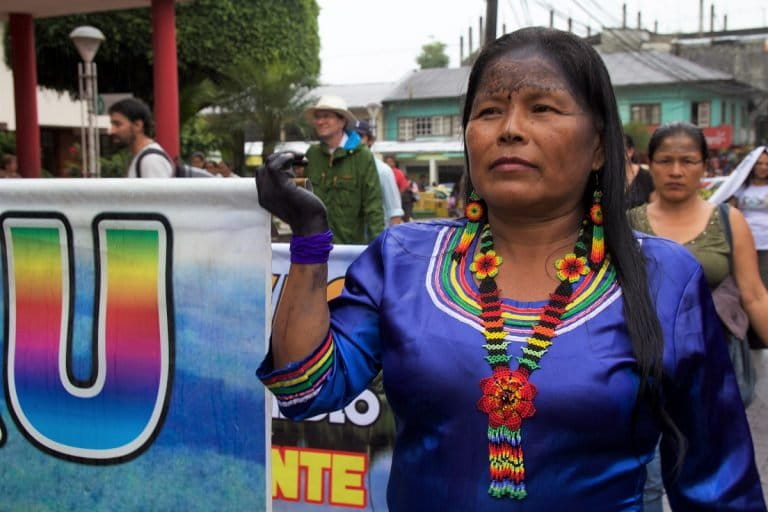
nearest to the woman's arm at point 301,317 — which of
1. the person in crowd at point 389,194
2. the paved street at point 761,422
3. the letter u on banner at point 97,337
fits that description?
the letter u on banner at point 97,337

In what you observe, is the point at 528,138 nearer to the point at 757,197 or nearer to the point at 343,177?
the point at 757,197

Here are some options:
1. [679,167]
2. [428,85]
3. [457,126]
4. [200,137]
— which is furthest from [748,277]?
[428,85]

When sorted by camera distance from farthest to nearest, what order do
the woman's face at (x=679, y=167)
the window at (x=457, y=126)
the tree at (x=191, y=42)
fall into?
the tree at (x=191, y=42)
the woman's face at (x=679, y=167)
the window at (x=457, y=126)

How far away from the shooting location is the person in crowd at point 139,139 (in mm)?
4914

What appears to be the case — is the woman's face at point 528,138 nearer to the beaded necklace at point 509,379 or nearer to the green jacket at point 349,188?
the beaded necklace at point 509,379

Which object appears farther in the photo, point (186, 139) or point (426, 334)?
point (186, 139)

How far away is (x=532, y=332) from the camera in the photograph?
4.74 feet

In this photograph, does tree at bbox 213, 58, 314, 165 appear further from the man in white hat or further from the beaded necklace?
the beaded necklace

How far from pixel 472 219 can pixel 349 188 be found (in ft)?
12.6

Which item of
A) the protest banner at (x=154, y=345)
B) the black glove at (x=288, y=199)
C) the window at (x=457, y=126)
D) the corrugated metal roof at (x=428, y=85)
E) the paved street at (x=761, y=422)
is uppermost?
the corrugated metal roof at (x=428, y=85)

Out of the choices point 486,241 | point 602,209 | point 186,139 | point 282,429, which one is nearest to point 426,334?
point 486,241

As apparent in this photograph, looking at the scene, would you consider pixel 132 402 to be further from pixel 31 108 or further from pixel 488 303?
pixel 31 108

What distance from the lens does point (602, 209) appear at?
158cm

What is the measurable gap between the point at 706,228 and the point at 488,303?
1940 millimetres
